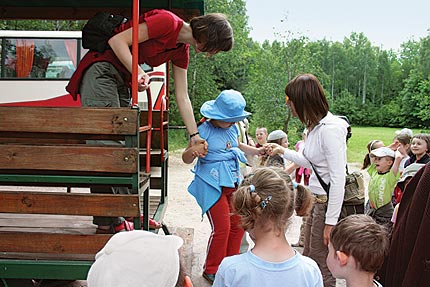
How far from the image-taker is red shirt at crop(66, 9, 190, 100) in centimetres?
350

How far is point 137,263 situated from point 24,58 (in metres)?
13.8

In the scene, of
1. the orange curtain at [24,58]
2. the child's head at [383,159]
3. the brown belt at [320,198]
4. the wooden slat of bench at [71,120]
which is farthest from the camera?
the orange curtain at [24,58]

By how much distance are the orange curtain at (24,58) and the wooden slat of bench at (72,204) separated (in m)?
11.8

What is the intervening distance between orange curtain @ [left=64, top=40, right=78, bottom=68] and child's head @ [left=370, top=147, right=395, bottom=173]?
10.5 meters

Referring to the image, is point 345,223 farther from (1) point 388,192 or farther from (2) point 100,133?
(1) point 388,192

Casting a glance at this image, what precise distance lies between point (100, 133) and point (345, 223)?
1.61m

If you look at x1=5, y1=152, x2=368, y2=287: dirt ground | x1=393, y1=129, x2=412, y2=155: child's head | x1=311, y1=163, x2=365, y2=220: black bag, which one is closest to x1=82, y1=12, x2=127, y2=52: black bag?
x1=5, y1=152, x2=368, y2=287: dirt ground

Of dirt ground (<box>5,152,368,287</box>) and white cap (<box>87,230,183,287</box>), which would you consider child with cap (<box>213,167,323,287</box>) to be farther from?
white cap (<box>87,230,183,287</box>)

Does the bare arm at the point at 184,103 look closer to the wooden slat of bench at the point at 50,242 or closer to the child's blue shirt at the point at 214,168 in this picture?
the child's blue shirt at the point at 214,168

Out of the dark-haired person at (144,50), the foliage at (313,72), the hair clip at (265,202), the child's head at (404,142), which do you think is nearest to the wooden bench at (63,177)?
the dark-haired person at (144,50)

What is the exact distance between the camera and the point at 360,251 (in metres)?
2.38

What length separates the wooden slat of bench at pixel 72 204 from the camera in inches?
125

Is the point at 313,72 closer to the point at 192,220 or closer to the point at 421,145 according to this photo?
the point at 192,220

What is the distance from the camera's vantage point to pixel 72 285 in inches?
186
